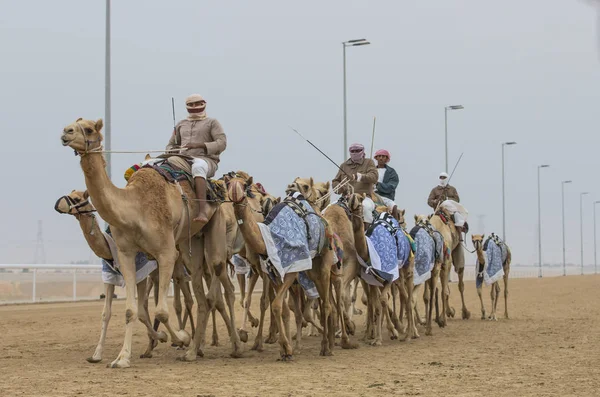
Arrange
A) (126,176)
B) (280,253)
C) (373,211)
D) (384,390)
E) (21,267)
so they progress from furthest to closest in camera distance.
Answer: (21,267)
(373,211)
(126,176)
(280,253)
(384,390)

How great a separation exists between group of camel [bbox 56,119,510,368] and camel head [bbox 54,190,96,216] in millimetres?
15

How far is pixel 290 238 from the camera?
1389cm

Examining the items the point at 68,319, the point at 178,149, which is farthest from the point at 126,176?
the point at 68,319

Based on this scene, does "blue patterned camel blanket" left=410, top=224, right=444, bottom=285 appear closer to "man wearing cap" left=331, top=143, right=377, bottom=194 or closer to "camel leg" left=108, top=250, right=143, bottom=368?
"man wearing cap" left=331, top=143, right=377, bottom=194

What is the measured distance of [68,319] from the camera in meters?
23.0

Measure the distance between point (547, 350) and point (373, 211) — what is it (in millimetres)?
4356

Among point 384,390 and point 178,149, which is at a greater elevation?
point 178,149

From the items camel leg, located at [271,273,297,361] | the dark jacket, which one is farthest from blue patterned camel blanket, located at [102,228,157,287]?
the dark jacket

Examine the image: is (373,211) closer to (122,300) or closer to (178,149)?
(178,149)

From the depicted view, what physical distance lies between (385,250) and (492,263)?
8201 mm

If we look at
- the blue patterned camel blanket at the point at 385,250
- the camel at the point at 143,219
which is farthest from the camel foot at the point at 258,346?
the blue patterned camel blanket at the point at 385,250

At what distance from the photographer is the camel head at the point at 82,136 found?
12391mm

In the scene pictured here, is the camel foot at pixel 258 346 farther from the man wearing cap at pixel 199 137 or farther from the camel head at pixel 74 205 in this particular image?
the camel head at pixel 74 205

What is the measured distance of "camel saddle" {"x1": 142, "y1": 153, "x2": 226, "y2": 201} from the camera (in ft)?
45.6
